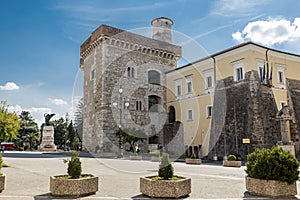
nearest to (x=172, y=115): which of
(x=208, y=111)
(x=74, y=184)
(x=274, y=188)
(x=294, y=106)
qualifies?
(x=208, y=111)

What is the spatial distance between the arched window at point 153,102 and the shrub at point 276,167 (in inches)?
939

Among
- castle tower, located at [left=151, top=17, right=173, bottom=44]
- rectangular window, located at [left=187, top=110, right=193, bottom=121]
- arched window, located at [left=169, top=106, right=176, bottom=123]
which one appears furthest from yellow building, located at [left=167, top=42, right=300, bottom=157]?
castle tower, located at [left=151, top=17, right=173, bottom=44]

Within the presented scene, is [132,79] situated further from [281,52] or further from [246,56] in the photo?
[281,52]

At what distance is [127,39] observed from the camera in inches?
1167

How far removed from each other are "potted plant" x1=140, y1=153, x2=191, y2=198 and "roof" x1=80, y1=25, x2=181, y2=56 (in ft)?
76.1

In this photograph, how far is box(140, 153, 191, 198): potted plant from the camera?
6.36 metres

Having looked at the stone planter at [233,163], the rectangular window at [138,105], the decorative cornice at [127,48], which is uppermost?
the decorative cornice at [127,48]

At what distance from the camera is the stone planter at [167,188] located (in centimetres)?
636

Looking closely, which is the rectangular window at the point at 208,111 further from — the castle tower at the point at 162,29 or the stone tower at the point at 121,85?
the castle tower at the point at 162,29

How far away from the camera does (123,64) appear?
29469 millimetres

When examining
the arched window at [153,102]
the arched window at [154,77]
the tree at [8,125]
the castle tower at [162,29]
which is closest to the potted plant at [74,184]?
the tree at [8,125]

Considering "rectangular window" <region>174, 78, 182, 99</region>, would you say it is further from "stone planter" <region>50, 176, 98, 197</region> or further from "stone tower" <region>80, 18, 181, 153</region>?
Result: "stone planter" <region>50, 176, 98, 197</region>

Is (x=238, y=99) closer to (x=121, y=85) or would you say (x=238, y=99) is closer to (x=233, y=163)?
(x=233, y=163)

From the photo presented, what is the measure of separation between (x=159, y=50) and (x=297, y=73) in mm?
14436
